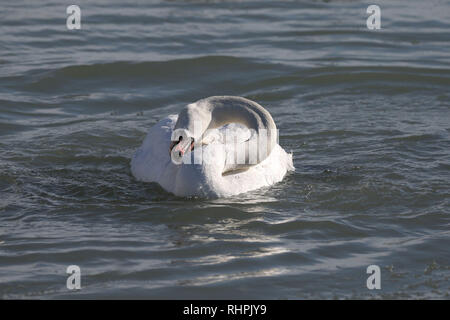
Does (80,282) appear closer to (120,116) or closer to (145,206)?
(145,206)

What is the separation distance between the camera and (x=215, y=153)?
7.89 metres

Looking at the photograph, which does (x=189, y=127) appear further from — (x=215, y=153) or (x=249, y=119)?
(x=249, y=119)

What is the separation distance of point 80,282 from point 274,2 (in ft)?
39.6

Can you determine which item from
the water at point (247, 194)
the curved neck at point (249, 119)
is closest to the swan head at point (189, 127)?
the curved neck at point (249, 119)

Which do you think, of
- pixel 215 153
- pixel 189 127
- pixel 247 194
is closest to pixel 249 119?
pixel 215 153

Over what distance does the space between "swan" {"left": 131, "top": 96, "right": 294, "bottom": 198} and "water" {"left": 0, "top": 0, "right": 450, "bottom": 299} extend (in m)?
0.17

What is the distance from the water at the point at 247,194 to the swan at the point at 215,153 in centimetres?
17

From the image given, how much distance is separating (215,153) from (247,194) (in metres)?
0.53

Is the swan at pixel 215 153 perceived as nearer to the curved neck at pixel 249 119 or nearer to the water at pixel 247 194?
the curved neck at pixel 249 119

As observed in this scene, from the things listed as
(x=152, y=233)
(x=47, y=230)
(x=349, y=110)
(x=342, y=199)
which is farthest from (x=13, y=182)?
(x=349, y=110)

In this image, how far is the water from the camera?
21.2ft
